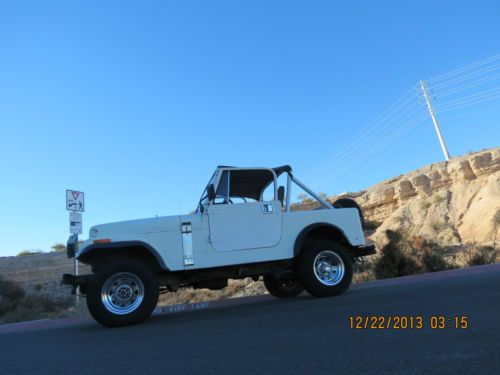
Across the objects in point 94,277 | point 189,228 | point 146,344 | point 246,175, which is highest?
point 246,175

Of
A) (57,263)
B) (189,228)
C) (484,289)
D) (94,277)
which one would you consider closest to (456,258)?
(484,289)

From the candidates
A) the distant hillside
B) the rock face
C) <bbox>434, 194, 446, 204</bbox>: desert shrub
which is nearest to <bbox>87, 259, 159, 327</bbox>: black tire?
the distant hillside

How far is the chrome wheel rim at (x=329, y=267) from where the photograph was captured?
7848 mm

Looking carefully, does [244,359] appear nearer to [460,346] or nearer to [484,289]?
[460,346]

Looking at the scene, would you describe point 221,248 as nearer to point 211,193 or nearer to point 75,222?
point 211,193

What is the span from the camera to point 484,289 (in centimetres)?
663

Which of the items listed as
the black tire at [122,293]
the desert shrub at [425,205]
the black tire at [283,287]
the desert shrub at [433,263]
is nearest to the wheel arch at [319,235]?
the black tire at [283,287]

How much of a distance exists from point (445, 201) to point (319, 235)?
954 inches

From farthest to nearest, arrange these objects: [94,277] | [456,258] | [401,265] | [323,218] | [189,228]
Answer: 1. [456,258]
2. [401,265]
3. [323,218]
4. [189,228]
5. [94,277]

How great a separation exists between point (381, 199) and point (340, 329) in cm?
3265

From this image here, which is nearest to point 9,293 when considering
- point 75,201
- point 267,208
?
point 75,201

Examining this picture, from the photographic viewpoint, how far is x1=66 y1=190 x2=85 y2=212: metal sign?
33.8 ft

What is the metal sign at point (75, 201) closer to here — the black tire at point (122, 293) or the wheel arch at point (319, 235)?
the black tire at point (122, 293)
